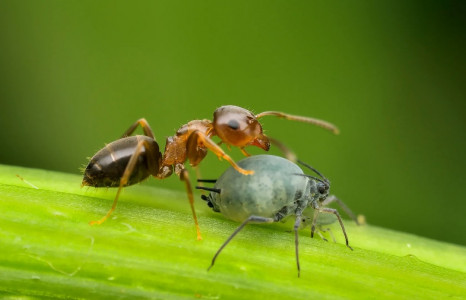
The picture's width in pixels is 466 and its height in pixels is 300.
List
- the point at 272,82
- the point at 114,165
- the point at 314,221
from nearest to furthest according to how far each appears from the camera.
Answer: the point at 314,221
the point at 114,165
the point at 272,82

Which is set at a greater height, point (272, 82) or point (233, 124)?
point (272, 82)

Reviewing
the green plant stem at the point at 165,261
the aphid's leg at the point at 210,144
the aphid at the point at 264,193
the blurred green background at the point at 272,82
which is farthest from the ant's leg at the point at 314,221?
the blurred green background at the point at 272,82

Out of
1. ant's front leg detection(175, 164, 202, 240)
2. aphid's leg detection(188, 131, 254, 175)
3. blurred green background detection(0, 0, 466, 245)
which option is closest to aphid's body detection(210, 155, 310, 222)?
ant's front leg detection(175, 164, 202, 240)

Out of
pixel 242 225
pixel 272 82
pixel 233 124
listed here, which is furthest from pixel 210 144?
pixel 272 82

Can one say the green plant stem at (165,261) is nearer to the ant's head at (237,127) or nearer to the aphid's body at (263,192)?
the aphid's body at (263,192)

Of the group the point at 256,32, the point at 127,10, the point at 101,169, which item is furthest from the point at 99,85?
the point at 101,169

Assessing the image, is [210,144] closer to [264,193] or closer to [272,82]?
[264,193]
